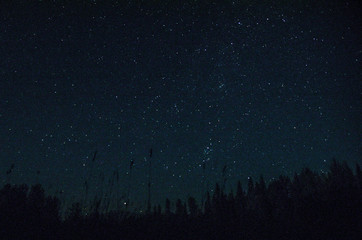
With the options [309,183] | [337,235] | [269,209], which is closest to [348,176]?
[309,183]

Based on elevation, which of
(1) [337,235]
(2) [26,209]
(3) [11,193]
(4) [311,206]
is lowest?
(1) [337,235]

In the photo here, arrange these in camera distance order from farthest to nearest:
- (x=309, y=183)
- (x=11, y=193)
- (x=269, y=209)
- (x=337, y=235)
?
1. (x=309, y=183)
2. (x=11, y=193)
3. (x=269, y=209)
4. (x=337, y=235)

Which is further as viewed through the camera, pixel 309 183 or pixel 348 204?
pixel 309 183

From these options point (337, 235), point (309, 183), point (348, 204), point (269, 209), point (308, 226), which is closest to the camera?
point (337, 235)

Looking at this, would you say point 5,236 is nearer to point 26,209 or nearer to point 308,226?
point 26,209

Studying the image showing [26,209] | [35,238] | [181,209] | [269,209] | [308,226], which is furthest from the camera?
[181,209]

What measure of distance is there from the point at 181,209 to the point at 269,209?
57.5m

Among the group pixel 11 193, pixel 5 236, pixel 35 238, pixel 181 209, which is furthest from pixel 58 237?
pixel 181 209

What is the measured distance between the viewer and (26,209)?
59.7m

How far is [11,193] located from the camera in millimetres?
73500

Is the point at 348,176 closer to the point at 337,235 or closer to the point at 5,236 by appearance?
the point at 337,235

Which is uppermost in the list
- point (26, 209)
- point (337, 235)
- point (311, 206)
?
point (26, 209)

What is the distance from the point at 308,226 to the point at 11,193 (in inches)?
3163

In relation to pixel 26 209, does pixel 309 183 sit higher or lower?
higher
